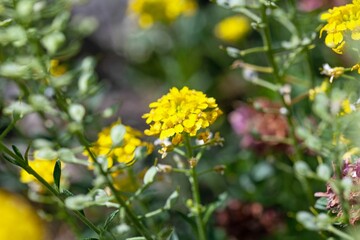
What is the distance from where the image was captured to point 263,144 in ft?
8.69

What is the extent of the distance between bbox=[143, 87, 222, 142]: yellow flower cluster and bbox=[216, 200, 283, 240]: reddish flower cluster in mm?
987

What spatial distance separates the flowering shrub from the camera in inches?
59.4

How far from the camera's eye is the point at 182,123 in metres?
1.58

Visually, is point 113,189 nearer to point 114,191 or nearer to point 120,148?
point 114,191

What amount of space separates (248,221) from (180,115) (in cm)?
110

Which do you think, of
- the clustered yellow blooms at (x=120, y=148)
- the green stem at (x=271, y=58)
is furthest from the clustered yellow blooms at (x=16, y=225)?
the green stem at (x=271, y=58)

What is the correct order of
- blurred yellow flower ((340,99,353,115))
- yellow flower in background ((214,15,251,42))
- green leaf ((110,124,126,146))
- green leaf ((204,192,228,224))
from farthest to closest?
1. yellow flower in background ((214,15,251,42))
2. green leaf ((204,192,228,224))
3. blurred yellow flower ((340,99,353,115))
4. green leaf ((110,124,126,146))

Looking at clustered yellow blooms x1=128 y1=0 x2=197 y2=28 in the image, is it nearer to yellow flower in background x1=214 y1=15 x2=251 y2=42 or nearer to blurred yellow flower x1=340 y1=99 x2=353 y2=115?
yellow flower in background x1=214 y1=15 x2=251 y2=42

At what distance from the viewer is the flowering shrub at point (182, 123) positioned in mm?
1509

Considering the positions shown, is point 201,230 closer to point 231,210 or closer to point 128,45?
point 231,210

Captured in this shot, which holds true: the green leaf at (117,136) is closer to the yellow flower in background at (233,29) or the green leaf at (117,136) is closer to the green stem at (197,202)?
the green stem at (197,202)

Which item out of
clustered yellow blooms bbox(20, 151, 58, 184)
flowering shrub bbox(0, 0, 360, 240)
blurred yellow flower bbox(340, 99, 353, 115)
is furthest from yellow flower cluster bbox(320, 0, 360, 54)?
clustered yellow blooms bbox(20, 151, 58, 184)

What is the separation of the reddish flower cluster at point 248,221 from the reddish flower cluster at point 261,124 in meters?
0.25

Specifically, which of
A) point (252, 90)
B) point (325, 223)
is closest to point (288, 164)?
point (252, 90)
